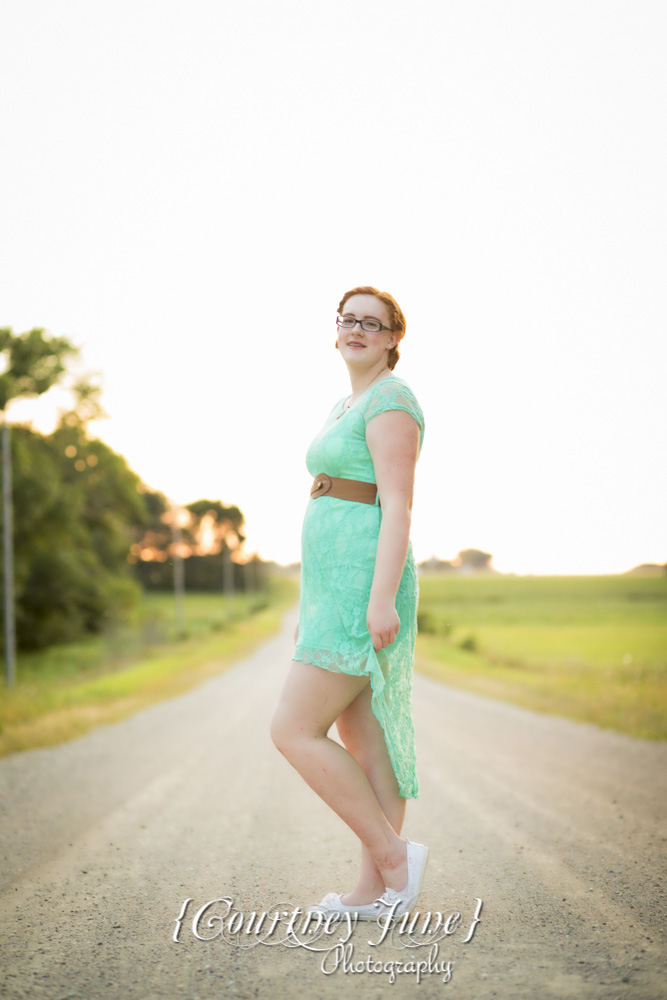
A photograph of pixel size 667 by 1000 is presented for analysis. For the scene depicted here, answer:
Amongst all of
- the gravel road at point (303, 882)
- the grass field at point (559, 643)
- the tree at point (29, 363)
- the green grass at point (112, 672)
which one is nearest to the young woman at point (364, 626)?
the gravel road at point (303, 882)

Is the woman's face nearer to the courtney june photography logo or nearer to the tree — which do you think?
the courtney june photography logo

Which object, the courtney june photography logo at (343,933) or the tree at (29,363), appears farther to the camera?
the tree at (29,363)

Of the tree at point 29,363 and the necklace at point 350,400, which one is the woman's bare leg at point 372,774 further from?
the tree at point 29,363

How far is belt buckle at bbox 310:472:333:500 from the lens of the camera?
8.63 feet

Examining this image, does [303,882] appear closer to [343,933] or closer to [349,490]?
[343,933]

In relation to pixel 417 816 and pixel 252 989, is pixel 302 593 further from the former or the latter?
pixel 417 816

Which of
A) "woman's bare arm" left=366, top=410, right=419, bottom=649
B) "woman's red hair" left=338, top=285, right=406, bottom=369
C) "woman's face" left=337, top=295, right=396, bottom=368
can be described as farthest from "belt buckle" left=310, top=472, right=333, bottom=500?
"woman's red hair" left=338, top=285, right=406, bottom=369

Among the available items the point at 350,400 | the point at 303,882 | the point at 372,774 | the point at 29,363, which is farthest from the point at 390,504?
the point at 29,363

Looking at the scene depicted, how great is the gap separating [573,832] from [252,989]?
7.62ft

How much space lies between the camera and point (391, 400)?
8.30 ft

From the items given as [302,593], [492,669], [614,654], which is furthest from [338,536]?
[614,654]

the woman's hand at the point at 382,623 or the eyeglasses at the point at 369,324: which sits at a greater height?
the eyeglasses at the point at 369,324

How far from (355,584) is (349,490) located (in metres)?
0.30

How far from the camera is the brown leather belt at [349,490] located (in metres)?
2.58
